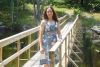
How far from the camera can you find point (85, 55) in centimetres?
2034

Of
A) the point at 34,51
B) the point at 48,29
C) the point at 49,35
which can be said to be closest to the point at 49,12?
the point at 48,29

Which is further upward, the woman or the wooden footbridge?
the woman

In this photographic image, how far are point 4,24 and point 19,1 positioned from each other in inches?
314

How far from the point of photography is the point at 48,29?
784 centimetres

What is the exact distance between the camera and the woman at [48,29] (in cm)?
772

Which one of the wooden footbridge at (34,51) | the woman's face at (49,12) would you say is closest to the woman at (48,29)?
the woman's face at (49,12)

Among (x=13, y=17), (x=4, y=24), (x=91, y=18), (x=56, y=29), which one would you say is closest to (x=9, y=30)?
(x=4, y=24)

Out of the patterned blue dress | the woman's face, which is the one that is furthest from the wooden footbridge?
the woman's face

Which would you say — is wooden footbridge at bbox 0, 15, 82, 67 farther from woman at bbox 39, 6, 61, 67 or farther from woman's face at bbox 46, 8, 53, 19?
woman's face at bbox 46, 8, 53, 19

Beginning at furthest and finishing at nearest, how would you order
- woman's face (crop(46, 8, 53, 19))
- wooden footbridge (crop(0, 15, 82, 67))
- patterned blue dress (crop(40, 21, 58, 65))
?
patterned blue dress (crop(40, 21, 58, 65)) → woman's face (crop(46, 8, 53, 19)) → wooden footbridge (crop(0, 15, 82, 67))

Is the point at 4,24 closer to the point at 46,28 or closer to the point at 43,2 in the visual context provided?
the point at 43,2

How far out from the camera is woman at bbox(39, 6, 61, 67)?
304 inches

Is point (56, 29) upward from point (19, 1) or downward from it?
upward

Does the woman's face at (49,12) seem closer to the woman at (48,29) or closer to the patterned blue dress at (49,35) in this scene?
the woman at (48,29)
